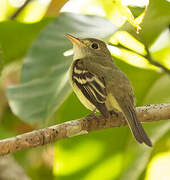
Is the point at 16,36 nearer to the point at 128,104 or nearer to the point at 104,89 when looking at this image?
the point at 104,89

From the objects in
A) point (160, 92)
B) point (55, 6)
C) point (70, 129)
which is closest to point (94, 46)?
point (55, 6)

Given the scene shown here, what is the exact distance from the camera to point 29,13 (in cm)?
527

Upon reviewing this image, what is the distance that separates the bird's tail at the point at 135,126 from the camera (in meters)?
2.96

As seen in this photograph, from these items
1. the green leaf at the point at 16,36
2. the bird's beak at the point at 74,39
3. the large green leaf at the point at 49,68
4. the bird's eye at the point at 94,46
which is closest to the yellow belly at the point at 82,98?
the large green leaf at the point at 49,68

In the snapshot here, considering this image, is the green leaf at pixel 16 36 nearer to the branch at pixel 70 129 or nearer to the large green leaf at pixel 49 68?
the large green leaf at pixel 49 68

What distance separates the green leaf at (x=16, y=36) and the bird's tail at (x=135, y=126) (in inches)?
51.3

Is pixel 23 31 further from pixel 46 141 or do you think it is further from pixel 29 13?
pixel 46 141

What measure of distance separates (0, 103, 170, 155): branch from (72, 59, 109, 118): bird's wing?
0.41 ft

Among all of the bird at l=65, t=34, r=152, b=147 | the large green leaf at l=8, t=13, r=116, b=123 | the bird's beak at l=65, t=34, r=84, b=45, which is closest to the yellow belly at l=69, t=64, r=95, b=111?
the bird at l=65, t=34, r=152, b=147

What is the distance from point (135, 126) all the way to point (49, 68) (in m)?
0.85

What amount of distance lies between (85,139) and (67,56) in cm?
69

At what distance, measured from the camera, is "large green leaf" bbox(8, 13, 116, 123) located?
330 cm

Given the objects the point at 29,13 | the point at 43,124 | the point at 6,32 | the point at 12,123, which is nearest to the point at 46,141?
the point at 43,124

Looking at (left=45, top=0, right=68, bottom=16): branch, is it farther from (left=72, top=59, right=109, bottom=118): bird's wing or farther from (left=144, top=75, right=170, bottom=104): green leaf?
(left=144, top=75, right=170, bottom=104): green leaf
